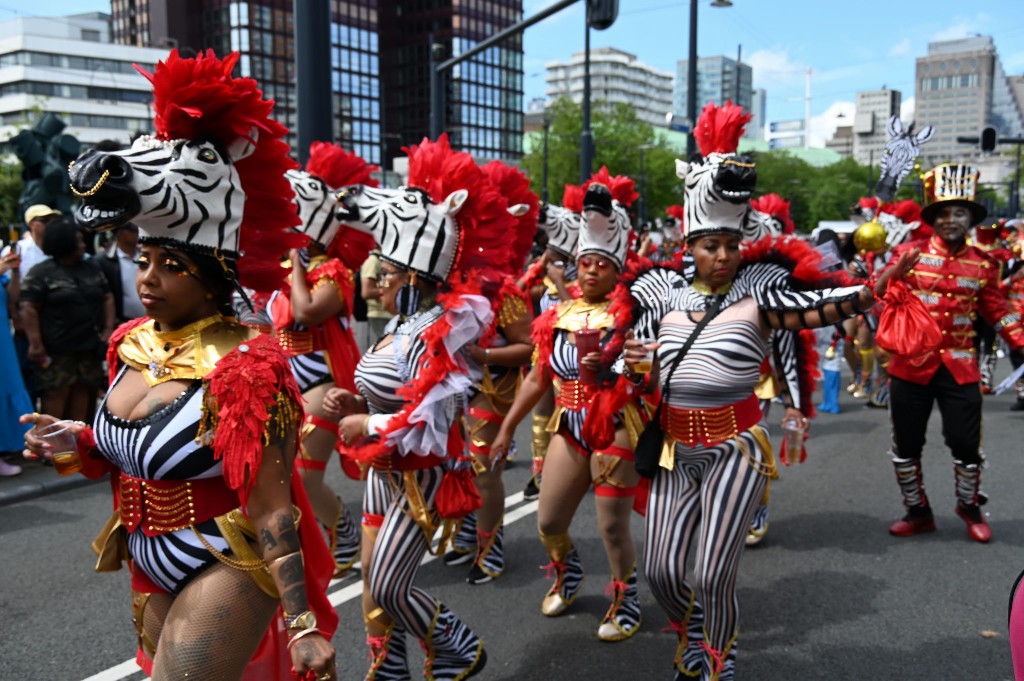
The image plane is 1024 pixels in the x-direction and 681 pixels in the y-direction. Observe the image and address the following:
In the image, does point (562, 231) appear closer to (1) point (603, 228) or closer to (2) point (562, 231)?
(2) point (562, 231)

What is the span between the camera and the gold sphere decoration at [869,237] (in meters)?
5.66

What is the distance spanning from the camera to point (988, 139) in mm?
17203

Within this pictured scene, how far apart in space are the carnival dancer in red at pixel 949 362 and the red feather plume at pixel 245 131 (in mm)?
4489

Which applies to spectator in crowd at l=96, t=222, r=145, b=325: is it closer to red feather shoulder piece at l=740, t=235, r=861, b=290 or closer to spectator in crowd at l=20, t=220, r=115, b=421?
spectator in crowd at l=20, t=220, r=115, b=421

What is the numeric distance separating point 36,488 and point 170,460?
547 cm

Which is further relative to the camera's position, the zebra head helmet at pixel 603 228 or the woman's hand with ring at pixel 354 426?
the zebra head helmet at pixel 603 228

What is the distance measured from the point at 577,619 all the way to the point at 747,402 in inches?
64.5

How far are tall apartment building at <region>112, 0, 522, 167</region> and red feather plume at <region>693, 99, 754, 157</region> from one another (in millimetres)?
76336

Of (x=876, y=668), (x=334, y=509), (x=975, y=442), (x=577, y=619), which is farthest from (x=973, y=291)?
(x=334, y=509)

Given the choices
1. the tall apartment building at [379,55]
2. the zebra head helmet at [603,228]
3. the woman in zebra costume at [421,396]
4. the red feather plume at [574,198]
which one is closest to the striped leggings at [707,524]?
the woman in zebra costume at [421,396]

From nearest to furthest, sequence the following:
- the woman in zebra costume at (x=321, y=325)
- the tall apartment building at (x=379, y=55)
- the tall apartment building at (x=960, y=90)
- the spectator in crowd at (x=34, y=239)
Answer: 1. the woman in zebra costume at (x=321, y=325)
2. the spectator in crowd at (x=34, y=239)
3. the tall apartment building at (x=379, y=55)
4. the tall apartment building at (x=960, y=90)

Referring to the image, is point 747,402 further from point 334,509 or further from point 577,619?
point 334,509

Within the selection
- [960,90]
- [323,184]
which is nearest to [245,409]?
[323,184]

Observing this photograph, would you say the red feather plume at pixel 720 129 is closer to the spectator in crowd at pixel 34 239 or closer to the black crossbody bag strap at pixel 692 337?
the black crossbody bag strap at pixel 692 337
